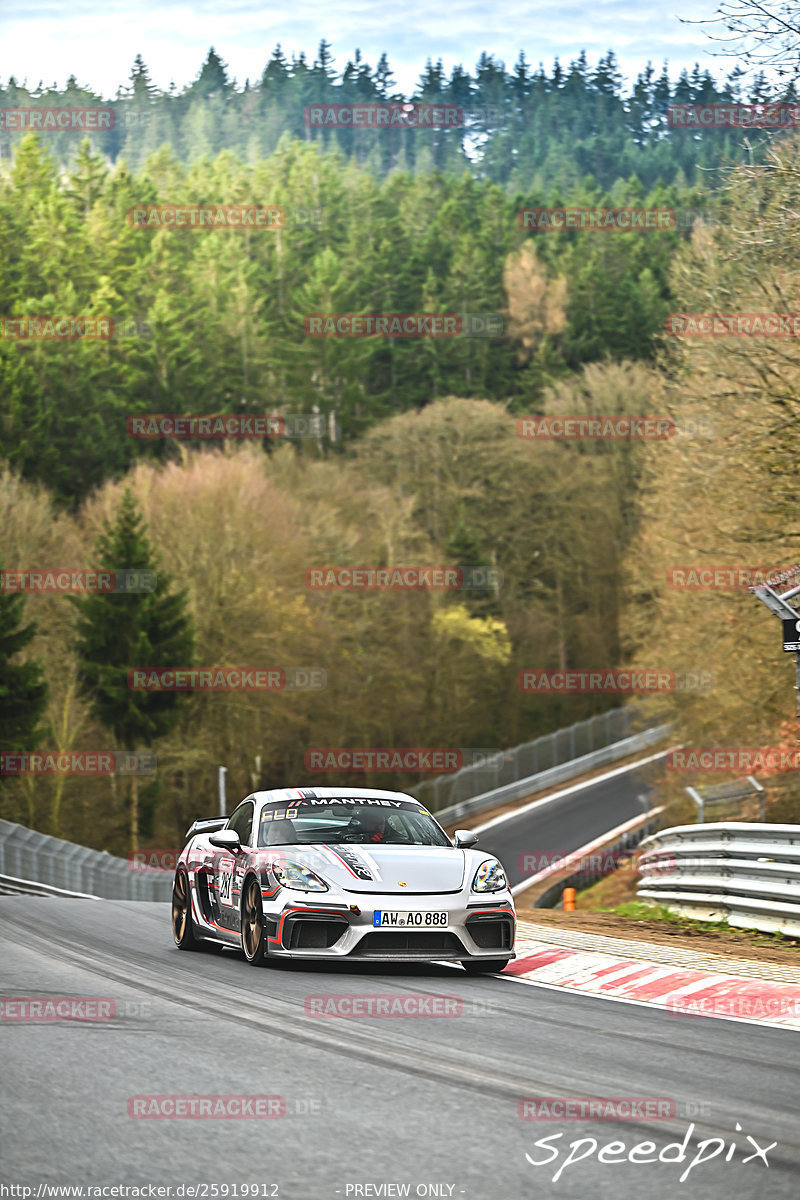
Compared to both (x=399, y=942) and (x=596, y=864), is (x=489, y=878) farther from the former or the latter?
(x=596, y=864)

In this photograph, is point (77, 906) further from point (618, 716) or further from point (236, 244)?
point (236, 244)

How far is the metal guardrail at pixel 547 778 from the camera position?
56906 millimetres

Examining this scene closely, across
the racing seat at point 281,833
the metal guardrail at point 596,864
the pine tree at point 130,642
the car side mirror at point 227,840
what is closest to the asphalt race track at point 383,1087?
the racing seat at point 281,833

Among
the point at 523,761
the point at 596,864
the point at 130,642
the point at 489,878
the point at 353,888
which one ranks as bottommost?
the point at 523,761

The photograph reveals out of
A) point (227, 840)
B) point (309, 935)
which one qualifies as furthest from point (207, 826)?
point (309, 935)

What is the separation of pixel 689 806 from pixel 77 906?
768 inches

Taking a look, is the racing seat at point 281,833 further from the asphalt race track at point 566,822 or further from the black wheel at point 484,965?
the asphalt race track at point 566,822

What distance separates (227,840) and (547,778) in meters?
51.9

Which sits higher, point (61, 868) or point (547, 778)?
point (61, 868)

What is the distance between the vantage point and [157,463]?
74.5 m

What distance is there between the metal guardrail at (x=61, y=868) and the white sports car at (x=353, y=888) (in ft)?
73.4

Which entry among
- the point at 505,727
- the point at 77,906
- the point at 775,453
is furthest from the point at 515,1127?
the point at 505,727

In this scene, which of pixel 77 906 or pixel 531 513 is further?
pixel 531 513

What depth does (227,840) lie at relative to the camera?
12055mm
